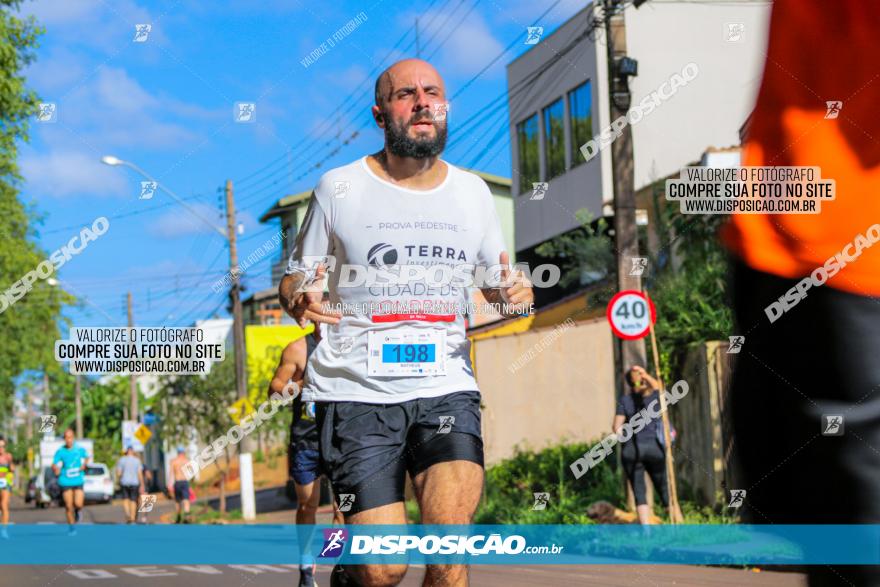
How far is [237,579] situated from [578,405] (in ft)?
32.6

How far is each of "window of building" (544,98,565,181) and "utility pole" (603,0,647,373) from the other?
1270 centimetres

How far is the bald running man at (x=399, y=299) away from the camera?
451 cm

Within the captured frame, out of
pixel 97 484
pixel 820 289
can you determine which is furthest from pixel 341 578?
pixel 97 484

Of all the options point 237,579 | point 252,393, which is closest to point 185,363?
point 237,579

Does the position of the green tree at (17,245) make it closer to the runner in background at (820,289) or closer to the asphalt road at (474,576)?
the asphalt road at (474,576)

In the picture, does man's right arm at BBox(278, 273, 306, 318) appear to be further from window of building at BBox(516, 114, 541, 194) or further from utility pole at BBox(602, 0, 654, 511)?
window of building at BBox(516, 114, 541, 194)

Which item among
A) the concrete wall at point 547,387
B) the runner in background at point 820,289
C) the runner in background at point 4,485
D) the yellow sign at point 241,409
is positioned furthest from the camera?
the yellow sign at point 241,409

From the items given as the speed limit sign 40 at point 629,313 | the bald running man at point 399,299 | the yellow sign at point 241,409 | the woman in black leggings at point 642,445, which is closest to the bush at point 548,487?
the woman in black leggings at point 642,445

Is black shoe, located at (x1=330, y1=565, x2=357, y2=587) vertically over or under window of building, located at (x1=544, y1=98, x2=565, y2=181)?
under

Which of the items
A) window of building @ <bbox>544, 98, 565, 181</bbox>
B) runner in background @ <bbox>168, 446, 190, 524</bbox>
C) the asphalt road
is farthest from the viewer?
window of building @ <bbox>544, 98, 565, 181</bbox>

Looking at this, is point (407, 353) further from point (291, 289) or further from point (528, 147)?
point (528, 147)

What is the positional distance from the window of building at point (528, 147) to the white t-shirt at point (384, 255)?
952 inches

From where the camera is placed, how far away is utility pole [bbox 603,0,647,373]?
14641 mm

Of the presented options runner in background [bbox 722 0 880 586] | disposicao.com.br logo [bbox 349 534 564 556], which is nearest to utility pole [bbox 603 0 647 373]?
disposicao.com.br logo [bbox 349 534 564 556]
